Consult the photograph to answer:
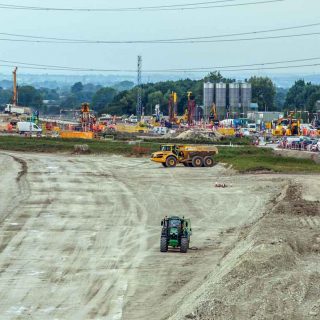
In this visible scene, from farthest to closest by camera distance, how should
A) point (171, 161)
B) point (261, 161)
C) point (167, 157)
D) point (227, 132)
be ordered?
point (227, 132) < point (261, 161) < point (171, 161) < point (167, 157)

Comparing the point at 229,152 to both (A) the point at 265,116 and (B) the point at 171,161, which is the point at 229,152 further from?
(A) the point at 265,116

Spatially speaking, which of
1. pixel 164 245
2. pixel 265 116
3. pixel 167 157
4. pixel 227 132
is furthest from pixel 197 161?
pixel 265 116

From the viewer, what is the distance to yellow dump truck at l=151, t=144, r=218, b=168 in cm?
6931

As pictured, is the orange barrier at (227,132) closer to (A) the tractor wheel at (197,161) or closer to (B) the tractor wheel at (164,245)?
(A) the tractor wheel at (197,161)

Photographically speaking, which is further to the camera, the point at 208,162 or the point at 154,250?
the point at 208,162

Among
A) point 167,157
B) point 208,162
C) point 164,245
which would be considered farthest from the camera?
point 208,162

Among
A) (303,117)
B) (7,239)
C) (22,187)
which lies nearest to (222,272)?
(7,239)

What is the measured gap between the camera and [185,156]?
69.8m

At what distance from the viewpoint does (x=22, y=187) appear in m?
52.8

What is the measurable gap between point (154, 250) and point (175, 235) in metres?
1.30

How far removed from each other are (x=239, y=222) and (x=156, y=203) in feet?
25.3

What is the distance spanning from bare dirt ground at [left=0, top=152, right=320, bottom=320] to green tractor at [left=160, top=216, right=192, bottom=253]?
334 mm

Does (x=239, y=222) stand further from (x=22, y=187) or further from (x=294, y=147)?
(x=294, y=147)

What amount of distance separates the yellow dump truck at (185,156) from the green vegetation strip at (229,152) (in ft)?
7.03
